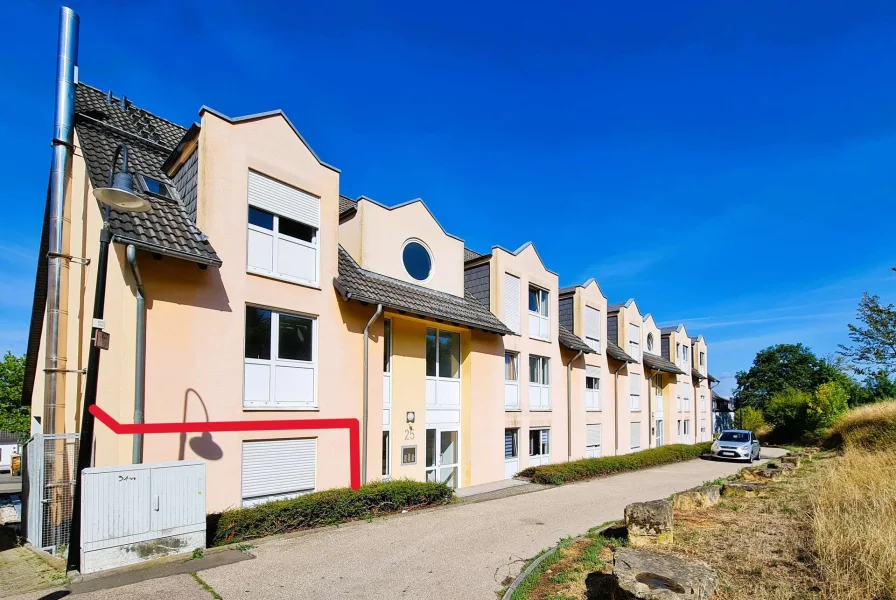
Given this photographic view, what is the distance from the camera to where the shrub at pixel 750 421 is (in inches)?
1737

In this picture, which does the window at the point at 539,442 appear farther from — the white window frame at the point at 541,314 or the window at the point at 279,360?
the window at the point at 279,360

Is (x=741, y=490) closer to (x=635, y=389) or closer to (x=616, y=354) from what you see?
(x=616, y=354)

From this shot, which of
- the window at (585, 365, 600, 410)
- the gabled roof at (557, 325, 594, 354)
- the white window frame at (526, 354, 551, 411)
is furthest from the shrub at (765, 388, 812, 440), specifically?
the white window frame at (526, 354, 551, 411)

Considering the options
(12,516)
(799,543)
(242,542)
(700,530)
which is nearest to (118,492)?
(242,542)

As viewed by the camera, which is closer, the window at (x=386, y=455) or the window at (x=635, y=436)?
the window at (x=386, y=455)

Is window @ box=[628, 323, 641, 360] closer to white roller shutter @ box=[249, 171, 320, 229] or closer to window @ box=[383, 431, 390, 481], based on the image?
window @ box=[383, 431, 390, 481]

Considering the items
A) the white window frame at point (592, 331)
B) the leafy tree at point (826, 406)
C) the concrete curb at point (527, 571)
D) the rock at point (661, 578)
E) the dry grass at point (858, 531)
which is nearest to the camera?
the rock at point (661, 578)

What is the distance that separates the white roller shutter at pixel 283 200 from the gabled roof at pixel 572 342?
11.5m

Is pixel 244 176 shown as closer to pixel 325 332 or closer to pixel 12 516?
pixel 325 332

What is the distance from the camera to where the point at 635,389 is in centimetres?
2667

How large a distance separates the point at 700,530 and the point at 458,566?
4042 millimetres

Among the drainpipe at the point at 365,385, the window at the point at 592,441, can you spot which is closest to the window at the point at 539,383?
the window at the point at 592,441

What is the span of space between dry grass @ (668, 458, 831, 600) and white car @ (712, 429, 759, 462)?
597 inches

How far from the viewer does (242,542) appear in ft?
27.0
